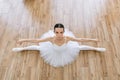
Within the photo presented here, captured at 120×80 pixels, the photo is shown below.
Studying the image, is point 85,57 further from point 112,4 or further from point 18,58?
point 112,4

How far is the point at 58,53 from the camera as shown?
7.03 feet

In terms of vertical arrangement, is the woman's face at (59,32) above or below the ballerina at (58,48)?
above

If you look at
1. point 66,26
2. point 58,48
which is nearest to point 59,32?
point 58,48

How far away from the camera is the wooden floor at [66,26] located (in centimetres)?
204

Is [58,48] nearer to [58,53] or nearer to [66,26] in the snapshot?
[58,53]

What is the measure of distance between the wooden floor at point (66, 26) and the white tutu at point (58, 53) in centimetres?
5

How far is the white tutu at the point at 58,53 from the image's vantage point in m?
2.11

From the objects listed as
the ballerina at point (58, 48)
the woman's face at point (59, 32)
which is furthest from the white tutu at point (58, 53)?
the woman's face at point (59, 32)

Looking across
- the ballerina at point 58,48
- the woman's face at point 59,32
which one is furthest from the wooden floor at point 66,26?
the woman's face at point 59,32

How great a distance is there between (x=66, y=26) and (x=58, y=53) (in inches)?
22.2

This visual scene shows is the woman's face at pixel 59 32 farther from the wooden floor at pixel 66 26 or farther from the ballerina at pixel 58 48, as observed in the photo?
the wooden floor at pixel 66 26

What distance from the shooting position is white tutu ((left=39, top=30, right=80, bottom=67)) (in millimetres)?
2107

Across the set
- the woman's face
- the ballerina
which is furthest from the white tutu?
the woman's face

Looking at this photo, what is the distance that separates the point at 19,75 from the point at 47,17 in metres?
1.02
